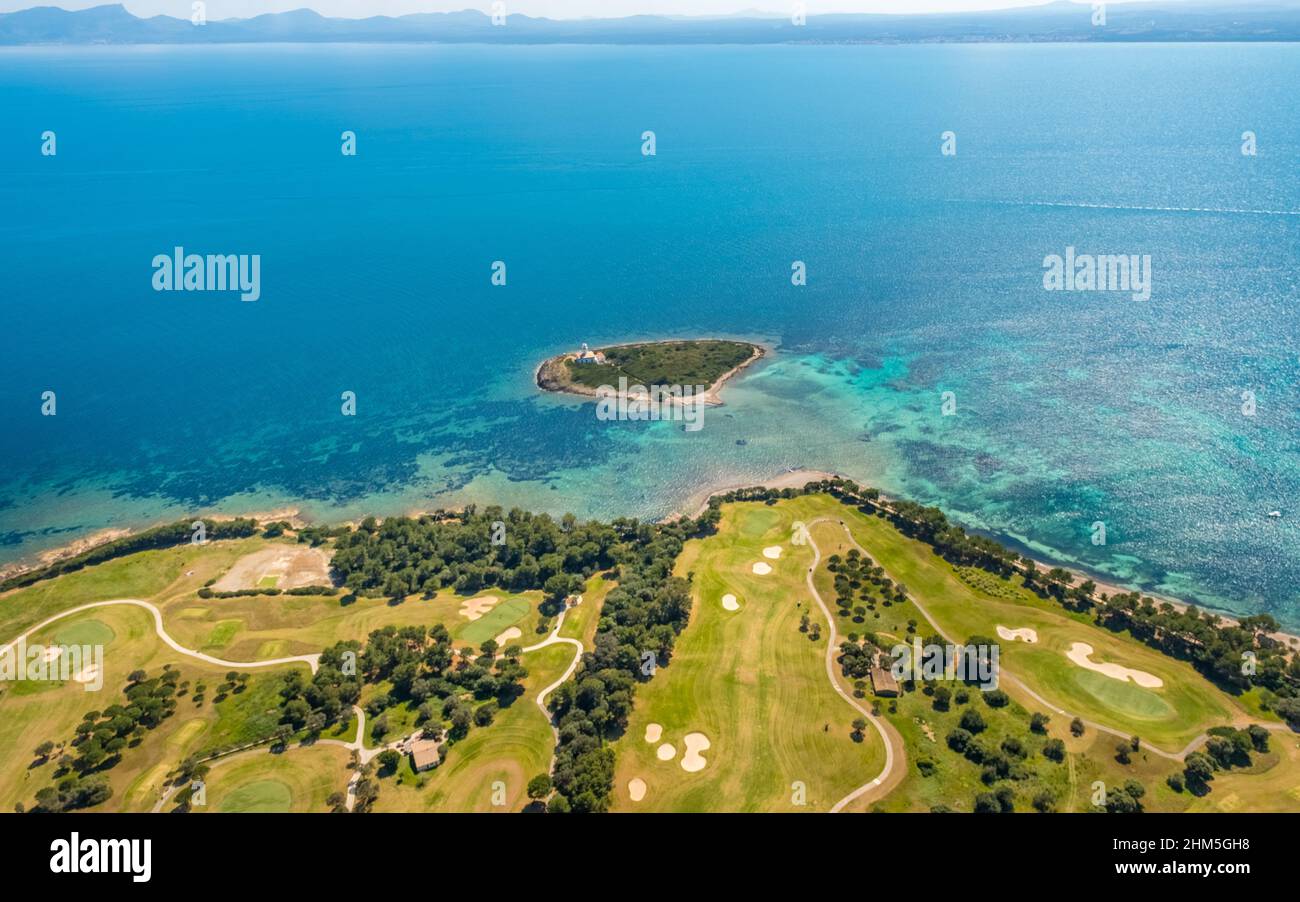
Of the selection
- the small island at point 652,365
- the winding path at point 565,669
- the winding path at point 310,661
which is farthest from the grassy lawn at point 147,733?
the small island at point 652,365

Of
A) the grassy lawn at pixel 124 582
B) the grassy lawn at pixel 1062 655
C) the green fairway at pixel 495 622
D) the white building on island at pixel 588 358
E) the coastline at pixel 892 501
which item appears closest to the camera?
the grassy lawn at pixel 1062 655

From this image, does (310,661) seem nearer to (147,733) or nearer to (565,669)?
(147,733)

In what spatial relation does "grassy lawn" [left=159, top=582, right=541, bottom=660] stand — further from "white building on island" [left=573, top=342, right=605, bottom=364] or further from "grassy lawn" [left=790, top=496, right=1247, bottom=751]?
"white building on island" [left=573, top=342, right=605, bottom=364]

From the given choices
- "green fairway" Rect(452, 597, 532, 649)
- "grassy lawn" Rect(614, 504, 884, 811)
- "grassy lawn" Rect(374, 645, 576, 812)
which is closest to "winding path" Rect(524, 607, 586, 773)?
"grassy lawn" Rect(374, 645, 576, 812)

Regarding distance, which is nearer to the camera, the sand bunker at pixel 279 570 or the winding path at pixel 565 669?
the winding path at pixel 565 669

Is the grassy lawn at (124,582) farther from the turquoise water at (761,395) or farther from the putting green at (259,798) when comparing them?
the putting green at (259,798)

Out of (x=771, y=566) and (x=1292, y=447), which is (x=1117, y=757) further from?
(x=1292, y=447)

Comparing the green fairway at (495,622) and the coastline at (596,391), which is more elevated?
the coastline at (596,391)

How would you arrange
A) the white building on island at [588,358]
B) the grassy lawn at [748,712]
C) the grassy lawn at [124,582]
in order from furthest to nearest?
the white building on island at [588,358]
the grassy lawn at [124,582]
the grassy lawn at [748,712]
